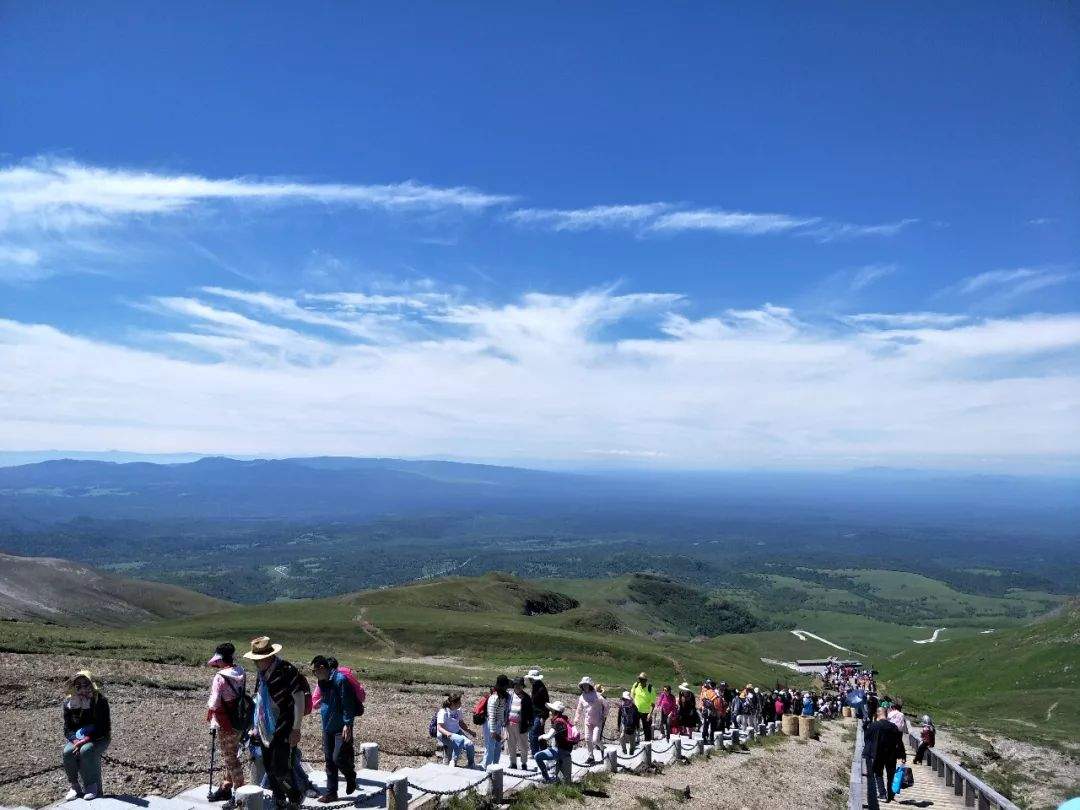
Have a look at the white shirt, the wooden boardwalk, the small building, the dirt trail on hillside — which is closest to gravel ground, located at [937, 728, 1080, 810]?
the wooden boardwalk

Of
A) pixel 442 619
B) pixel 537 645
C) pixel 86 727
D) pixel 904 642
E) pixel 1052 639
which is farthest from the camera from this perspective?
pixel 904 642

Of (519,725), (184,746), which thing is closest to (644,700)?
(519,725)

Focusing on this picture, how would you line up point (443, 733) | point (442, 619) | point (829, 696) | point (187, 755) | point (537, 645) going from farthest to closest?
point (442, 619)
point (537, 645)
point (829, 696)
point (187, 755)
point (443, 733)

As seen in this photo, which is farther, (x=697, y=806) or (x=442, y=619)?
(x=442, y=619)

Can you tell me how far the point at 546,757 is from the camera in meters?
13.1

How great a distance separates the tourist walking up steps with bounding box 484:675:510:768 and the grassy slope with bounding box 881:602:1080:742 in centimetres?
2746

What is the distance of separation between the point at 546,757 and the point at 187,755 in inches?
344

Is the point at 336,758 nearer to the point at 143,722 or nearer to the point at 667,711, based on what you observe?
the point at 143,722

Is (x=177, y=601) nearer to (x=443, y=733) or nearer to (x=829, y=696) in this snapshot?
(x=829, y=696)

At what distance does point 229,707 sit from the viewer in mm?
9391

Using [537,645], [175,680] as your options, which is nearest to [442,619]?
[537,645]

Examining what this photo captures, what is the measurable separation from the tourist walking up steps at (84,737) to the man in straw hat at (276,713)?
92.2 inches

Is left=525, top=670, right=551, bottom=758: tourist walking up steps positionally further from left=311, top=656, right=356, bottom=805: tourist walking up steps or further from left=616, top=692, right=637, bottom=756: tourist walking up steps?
left=311, top=656, right=356, bottom=805: tourist walking up steps

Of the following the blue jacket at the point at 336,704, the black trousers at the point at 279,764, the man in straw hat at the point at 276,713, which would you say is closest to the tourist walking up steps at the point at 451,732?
the blue jacket at the point at 336,704
